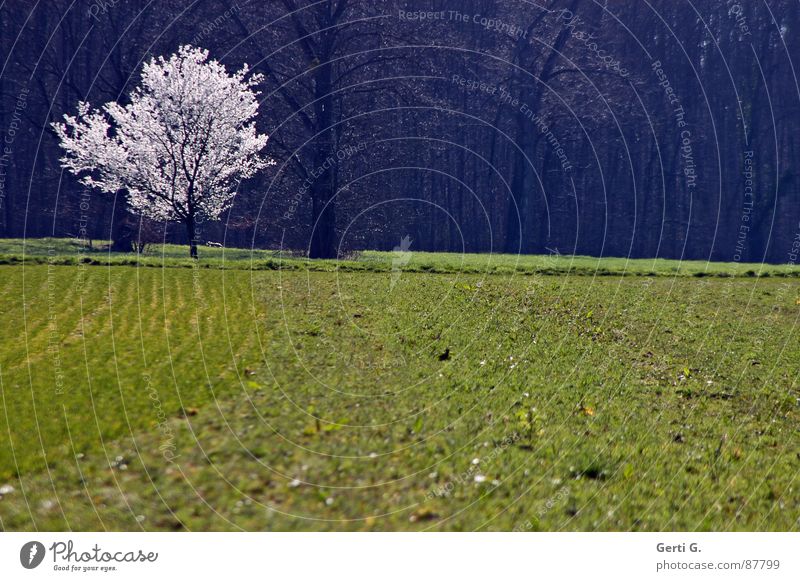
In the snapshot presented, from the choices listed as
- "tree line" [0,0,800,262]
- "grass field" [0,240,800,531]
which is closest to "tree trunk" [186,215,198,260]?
"tree line" [0,0,800,262]

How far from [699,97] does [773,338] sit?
47969 millimetres

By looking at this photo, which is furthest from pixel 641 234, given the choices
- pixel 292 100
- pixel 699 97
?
pixel 292 100

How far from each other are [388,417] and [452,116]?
154 feet

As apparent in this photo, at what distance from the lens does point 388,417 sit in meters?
8.67

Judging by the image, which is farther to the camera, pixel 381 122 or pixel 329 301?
pixel 381 122


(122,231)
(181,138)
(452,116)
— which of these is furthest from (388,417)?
(452,116)

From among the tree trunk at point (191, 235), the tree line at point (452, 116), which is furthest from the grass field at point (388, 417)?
the tree line at point (452, 116)

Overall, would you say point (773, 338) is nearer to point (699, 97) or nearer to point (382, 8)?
point (382, 8)

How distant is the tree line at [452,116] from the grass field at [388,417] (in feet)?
64.8

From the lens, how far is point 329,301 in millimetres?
18391

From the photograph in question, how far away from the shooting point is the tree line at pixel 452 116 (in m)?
38.2

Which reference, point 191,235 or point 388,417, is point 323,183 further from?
point 388,417

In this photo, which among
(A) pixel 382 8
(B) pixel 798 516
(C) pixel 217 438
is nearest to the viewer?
(B) pixel 798 516

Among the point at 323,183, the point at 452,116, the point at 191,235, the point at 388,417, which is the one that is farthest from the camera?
the point at 452,116
